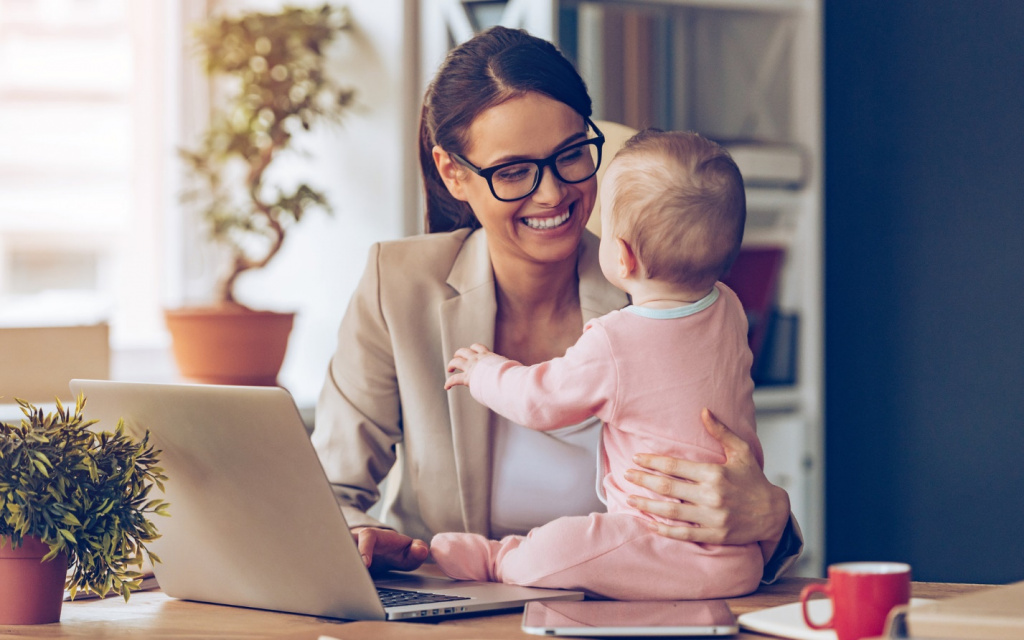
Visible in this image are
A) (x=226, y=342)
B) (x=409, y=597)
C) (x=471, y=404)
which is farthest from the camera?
(x=226, y=342)

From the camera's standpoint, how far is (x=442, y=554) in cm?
125

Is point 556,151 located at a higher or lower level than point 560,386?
higher

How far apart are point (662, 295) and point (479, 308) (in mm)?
460

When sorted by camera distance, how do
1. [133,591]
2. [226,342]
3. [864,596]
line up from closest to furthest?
[864,596] < [133,591] < [226,342]

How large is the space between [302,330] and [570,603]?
2.05 metres

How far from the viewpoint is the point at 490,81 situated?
1.51 m

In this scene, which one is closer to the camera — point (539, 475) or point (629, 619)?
point (629, 619)

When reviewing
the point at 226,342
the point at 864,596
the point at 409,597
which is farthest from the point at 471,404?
the point at 226,342

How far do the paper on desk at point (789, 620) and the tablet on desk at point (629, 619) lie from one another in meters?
0.02

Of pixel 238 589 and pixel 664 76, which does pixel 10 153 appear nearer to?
pixel 664 76

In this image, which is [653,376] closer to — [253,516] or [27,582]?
[253,516]

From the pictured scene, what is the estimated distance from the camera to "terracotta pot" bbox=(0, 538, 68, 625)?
1.06m

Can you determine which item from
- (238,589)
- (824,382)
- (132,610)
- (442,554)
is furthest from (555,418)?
(824,382)

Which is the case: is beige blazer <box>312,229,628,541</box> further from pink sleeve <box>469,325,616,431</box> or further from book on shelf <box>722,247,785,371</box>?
book on shelf <box>722,247,785,371</box>
